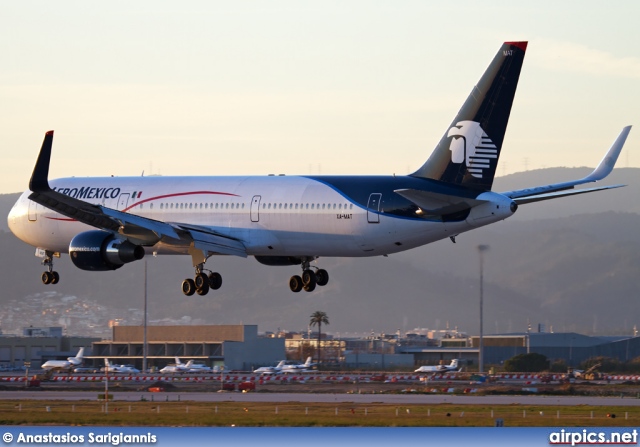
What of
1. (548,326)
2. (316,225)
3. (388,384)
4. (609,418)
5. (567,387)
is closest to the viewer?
(609,418)

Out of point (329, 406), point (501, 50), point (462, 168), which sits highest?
point (501, 50)

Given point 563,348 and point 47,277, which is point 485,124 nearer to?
point 47,277

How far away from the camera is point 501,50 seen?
50.8 meters

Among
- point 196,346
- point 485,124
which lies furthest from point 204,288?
point 196,346

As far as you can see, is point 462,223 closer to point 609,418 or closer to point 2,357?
point 609,418

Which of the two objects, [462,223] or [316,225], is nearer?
[462,223]

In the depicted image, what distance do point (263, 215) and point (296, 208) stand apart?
1815 mm

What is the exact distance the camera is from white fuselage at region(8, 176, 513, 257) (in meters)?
52.5

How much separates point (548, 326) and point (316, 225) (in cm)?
14902

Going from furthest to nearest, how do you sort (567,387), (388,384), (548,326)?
(548,326) < (388,384) < (567,387)

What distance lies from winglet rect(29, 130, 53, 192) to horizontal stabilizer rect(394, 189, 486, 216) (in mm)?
13894

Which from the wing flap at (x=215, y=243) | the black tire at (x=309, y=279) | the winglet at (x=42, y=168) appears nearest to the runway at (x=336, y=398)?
the black tire at (x=309, y=279)

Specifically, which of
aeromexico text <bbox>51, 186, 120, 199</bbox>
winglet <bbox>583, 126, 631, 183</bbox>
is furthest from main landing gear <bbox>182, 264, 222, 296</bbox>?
winglet <bbox>583, 126, 631, 183</bbox>

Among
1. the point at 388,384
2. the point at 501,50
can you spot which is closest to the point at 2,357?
the point at 388,384
